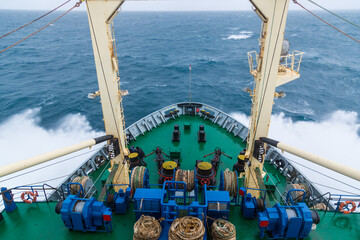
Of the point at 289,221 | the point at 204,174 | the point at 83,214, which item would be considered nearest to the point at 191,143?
the point at 204,174

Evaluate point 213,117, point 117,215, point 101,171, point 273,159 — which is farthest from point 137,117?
point 117,215

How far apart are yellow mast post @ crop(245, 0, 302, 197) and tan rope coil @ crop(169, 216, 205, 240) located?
179 inches

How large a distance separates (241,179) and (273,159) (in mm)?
3525

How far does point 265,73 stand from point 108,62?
652 centimetres

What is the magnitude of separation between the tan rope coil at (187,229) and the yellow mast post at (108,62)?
522 cm

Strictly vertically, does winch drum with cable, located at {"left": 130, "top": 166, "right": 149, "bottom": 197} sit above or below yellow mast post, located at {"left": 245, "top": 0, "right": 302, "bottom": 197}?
below

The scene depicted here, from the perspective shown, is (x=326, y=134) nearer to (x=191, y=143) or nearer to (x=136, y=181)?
(x=191, y=143)

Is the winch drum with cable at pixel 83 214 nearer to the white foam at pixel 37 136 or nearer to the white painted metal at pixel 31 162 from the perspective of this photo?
the white painted metal at pixel 31 162

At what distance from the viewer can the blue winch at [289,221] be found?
8.84 meters

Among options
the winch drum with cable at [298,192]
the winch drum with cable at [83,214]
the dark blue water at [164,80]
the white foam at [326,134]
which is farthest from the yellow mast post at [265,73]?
the dark blue water at [164,80]

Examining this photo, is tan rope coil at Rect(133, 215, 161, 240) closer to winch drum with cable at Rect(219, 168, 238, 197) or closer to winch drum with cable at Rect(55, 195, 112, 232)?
winch drum with cable at Rect(55, 195, 112, 232)

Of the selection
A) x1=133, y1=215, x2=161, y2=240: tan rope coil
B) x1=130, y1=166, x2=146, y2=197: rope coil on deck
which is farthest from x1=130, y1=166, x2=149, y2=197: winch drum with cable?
x1=133, y1=215, x2=161, y2=240: tan rope coil

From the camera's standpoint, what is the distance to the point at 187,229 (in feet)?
25.9

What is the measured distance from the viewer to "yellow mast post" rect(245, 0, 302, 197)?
9391mm
